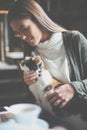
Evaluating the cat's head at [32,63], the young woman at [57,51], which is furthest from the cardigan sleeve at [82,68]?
the cat's head at [32,63]

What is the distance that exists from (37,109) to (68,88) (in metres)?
0.11

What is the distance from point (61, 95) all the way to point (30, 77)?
0.32ft

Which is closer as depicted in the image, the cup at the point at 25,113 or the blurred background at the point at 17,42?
the cup at the point at 25,113

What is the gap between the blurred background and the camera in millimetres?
779

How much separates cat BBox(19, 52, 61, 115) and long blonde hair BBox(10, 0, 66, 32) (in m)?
0.09

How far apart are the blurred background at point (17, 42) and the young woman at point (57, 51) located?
5 cm

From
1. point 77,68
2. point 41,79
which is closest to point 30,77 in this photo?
point 41,79

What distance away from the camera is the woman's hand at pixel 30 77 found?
697 mm

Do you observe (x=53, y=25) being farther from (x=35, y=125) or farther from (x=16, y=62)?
(x=35, y=125)

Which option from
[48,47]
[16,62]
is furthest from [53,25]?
[16,62]

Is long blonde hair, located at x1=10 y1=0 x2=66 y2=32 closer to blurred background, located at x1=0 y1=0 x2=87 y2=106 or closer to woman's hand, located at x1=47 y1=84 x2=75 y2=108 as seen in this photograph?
blurred background, located at x1=0 y1=0 x2=87 y2=106

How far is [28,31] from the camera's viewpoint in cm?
71

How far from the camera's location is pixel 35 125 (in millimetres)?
667

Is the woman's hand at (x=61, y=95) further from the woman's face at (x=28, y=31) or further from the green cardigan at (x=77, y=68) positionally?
the woman's face at (x=28, y=31)
